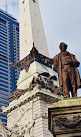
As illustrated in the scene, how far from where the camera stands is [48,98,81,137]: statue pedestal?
19.5 ft

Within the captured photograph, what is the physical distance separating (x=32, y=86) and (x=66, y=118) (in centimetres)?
2035

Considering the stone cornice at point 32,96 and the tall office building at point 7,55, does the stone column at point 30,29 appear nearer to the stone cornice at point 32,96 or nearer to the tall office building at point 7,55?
the stone cornice at point 32,96

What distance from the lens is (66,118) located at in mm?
6078

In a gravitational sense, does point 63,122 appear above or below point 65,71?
below

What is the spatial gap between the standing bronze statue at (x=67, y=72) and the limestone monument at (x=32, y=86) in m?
11.6

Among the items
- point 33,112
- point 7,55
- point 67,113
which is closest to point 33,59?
point 33,112

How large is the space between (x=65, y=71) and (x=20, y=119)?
20.0 metres

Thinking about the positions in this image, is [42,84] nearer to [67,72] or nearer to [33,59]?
[33,59]

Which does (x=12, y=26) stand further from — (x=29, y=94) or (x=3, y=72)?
(x=29, y=94)

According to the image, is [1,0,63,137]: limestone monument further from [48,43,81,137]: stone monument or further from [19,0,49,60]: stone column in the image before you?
[48,43,81,137]: stone monument

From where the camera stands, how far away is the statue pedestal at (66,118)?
5.94 meters

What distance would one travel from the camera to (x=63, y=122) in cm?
602

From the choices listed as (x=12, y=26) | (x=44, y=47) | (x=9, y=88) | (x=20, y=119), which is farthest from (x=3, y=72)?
(x=20, y=119)

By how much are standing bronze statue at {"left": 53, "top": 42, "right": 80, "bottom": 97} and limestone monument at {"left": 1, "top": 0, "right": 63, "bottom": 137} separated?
11.6 metres
